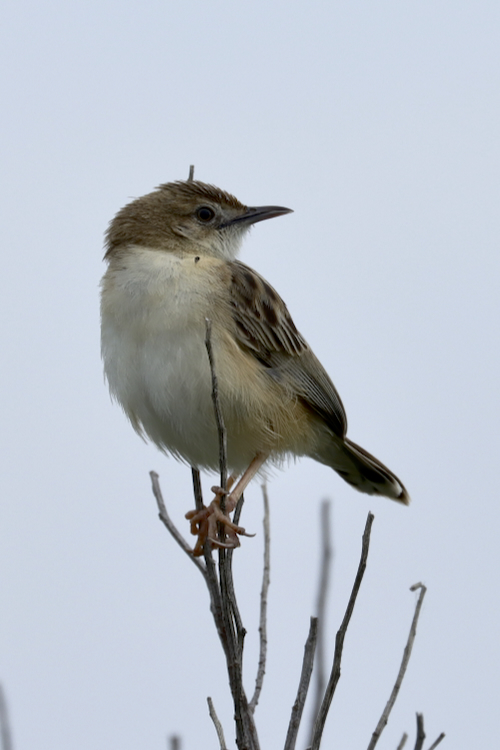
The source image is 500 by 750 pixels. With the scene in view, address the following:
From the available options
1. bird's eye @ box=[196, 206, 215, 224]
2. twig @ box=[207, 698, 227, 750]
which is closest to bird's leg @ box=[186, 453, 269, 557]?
twig @ box=[207, 698, 227, 750]

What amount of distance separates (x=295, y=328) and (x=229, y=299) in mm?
690

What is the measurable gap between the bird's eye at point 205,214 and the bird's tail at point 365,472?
1.65 metres

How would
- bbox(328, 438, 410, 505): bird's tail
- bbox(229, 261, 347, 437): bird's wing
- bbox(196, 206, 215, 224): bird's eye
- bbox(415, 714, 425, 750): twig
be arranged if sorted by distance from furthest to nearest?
1. bbox(328, 438, 410, 505): bird's tail
2. bbox(196, 206, 215, 224): bird's eye
3. bbox(229, 261, 347, 437): bird's wing
4. bbox(415, 714, 425, 750): twig

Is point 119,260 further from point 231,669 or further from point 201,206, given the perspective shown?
point 231,669

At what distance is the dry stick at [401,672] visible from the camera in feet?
9.69

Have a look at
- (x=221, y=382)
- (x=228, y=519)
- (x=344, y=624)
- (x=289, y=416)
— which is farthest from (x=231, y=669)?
(x=289, y=416)

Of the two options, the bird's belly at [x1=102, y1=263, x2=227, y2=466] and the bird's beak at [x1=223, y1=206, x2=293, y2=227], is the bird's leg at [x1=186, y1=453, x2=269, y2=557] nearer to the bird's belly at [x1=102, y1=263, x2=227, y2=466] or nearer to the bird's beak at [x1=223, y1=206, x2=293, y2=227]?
the bird's belly at [x1=102, y1=263, x2=227, y2=466]

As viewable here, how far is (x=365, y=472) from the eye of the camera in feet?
20.0

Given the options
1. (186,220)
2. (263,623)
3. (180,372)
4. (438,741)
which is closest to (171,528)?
(263,623)

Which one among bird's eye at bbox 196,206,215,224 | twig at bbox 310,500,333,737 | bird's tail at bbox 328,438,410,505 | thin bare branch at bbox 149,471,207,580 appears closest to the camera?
twig at bbox 310,500,333,737

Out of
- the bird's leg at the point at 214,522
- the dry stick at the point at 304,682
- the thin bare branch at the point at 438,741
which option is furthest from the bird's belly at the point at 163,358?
the thin bare branch at the point at 438,741

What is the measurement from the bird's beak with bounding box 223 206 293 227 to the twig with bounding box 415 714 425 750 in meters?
3.42

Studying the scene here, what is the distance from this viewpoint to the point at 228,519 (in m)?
4.19

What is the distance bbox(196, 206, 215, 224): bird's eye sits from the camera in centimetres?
546
